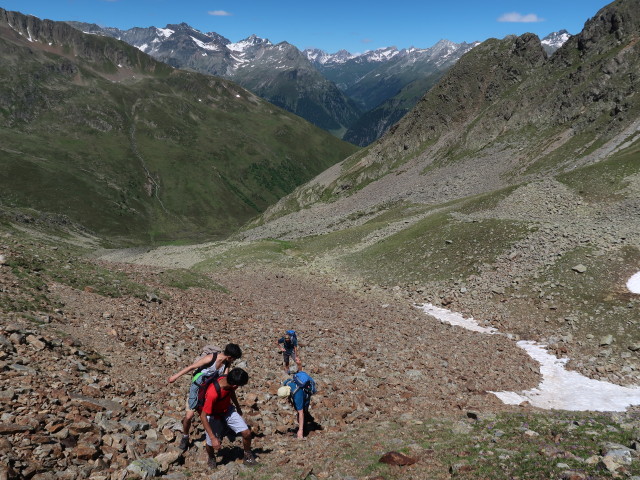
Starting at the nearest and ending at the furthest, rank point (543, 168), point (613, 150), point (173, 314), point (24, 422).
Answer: point (24, 422) < point (173, 314) < point (613, 150) < point (543, 168)

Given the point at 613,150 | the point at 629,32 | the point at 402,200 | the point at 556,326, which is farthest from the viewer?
the point at 629,32

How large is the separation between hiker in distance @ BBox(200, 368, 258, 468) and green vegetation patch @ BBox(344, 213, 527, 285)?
105 feet

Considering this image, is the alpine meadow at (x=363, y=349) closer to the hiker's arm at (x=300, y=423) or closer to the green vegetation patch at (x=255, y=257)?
the hiker's arm at (x=300, y=423)

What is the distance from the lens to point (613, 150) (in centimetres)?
7525

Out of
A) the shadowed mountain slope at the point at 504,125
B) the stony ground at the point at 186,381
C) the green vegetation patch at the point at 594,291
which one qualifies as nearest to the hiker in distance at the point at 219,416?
the stony ground at the point at 186,381

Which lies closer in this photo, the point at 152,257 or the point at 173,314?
the point at 173,314

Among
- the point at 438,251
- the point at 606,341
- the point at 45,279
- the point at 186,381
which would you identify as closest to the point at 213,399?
the point at 186,381

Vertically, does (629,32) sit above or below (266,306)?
above

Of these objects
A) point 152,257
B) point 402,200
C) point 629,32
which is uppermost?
point 629,32

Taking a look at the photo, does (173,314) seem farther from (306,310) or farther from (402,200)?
(402,200)

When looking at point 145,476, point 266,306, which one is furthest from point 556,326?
point 145,476

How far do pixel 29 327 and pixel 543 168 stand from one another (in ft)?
298

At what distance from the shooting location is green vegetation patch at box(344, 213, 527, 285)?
1615 inches

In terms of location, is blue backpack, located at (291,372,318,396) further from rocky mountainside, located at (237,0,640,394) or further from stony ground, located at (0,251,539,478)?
rocky mountainside, located at (237,0,640,394)
